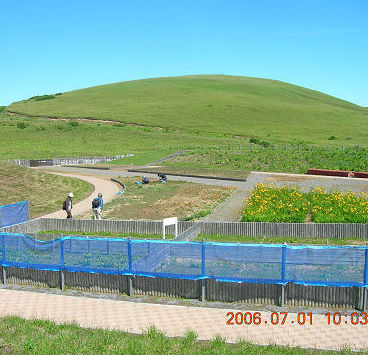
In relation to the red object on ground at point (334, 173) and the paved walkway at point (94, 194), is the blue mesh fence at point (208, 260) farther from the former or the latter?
the red object on ground at point (334, 173)

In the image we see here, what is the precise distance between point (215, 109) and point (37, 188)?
9046 centimetres

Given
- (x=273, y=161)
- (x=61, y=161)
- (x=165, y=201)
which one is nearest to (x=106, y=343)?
(x=165, y=201)

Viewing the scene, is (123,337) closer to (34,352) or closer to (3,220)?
(34,352)

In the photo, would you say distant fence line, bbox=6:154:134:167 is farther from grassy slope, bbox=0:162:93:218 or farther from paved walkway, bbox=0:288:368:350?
paved walkway, bbox=0:288:368:350

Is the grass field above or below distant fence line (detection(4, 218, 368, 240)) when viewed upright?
above

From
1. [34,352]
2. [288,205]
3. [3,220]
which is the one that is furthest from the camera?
[288,205]

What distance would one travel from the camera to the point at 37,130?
307ft

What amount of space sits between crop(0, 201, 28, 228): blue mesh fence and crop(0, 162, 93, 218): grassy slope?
2870mm

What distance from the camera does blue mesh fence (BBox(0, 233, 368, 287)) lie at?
1366cm

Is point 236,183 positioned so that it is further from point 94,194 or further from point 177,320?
point 177,320

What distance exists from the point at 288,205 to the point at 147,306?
1365 cm

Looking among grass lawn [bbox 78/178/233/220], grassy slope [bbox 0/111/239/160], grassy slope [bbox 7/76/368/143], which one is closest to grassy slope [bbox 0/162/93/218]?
grass lawn [bbox 78/178/233/220]

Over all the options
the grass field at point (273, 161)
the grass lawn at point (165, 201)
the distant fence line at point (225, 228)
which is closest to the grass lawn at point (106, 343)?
the distant fence line at point (225, 228)

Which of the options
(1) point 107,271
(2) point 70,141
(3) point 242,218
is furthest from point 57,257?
(2) point 70,141
